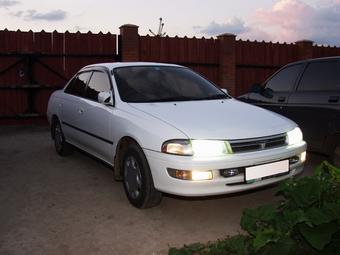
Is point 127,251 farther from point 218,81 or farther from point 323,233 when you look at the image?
point 218,81

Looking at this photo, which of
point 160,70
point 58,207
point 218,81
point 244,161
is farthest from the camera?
point 218,81

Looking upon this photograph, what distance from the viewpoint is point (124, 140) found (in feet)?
16.5

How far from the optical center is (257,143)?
442cm

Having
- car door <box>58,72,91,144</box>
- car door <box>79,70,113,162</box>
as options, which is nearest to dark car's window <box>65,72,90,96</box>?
car door <box>58,72,91,144</box>

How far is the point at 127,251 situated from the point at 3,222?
147 cm

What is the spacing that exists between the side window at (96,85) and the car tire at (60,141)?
1.31 m

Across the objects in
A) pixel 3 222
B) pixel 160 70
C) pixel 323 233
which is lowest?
pixel 3 222

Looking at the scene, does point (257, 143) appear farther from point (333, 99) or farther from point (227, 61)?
point (227, 61)

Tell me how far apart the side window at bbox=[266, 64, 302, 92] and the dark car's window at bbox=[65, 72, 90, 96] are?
9.19ft

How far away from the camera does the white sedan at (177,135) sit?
423cm

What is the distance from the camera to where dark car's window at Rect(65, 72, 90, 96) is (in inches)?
260

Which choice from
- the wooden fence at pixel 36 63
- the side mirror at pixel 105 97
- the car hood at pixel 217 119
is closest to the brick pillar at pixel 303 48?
the wooden fence at pixel 36 63

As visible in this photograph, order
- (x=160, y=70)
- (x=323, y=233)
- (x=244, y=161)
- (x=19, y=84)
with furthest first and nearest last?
(x=19, y=84) < (x=160, y=70) < (x=244, y=161) < (x=323, y=233)

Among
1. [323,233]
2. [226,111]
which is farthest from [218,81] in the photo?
[323,233]
